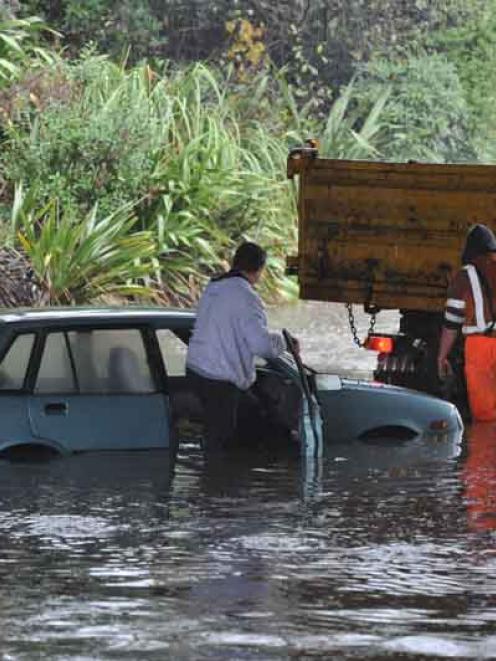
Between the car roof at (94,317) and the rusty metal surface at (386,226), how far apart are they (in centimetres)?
400

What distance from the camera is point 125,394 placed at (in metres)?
13.8

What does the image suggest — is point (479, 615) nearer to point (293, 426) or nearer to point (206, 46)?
point (293, 426)

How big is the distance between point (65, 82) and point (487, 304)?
16.5m

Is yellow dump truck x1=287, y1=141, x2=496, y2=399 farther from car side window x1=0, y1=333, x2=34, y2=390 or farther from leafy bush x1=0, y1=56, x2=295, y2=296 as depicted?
leafy bush x1=0, y1=56, x2=295, y2=296

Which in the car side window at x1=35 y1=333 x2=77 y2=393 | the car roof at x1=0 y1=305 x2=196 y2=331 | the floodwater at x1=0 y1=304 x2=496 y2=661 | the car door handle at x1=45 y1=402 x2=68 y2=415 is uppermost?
the car roof at x1=0 y1=305 x2=196 y2=331

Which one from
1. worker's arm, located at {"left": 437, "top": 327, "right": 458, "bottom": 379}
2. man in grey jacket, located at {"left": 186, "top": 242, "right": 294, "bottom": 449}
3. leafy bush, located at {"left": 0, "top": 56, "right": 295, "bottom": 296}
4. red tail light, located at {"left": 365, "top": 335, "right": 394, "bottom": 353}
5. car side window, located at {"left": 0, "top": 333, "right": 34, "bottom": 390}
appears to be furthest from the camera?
leafy bush, located at {"left": 0, "top": 56, "right": 295, "bottom": 296}

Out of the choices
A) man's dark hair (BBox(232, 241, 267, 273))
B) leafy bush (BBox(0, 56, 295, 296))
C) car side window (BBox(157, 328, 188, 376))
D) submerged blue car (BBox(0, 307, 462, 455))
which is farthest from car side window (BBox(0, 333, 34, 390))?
leafy bush (BBox(0, 56, 295, 296))

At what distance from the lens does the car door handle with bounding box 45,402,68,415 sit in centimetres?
1362

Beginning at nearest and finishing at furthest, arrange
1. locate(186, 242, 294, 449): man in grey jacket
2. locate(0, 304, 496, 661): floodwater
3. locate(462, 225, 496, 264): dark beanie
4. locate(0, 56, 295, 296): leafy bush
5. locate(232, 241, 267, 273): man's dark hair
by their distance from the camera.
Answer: locate(0, 304, 496, 661): floodwater → locate(186, 242, 294, 449): man in grey jacket → locate(232, 241, 267, 273): man's dark hair → locate(462, 225, 496, 264): dark beanie → locate(0, 56, 295, 296): leafy bush

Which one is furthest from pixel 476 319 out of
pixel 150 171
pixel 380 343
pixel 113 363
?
pixel 150 171

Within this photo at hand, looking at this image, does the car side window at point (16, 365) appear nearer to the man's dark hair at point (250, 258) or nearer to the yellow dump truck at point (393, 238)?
the man's dark hair at point (250, 258)

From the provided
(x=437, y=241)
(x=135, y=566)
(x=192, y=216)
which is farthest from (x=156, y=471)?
(x=192, y=216)

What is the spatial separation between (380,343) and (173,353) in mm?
3081

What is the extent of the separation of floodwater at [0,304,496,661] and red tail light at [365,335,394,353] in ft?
7.73
